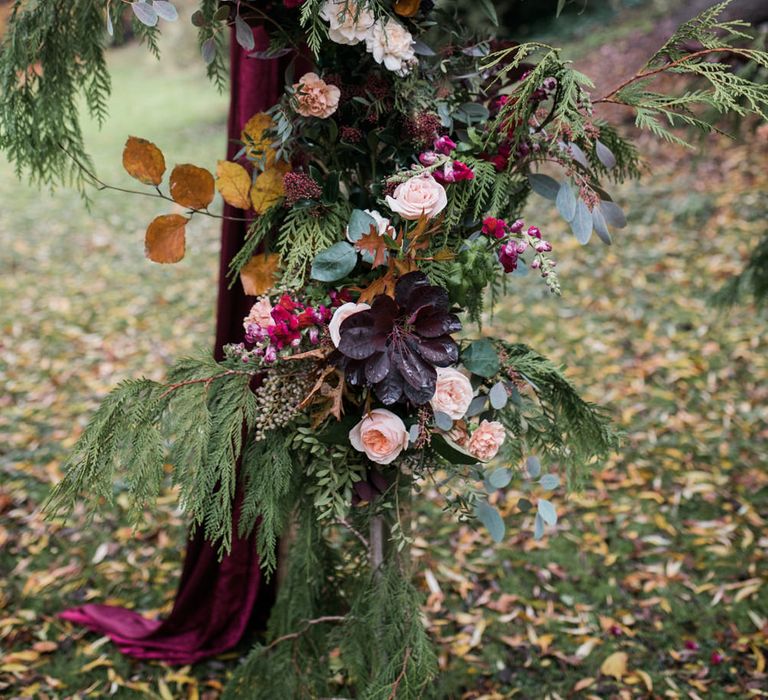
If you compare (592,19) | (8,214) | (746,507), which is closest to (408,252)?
(746,507)

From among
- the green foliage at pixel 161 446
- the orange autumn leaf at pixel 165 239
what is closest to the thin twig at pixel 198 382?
the green foliage at pixel 161 446

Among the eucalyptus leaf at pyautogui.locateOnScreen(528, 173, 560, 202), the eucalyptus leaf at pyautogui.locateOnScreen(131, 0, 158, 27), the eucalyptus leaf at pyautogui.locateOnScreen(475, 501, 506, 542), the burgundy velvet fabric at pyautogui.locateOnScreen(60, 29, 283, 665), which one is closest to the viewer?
the eucalyptus leaf at pyautogui.locateOnScreen(131, 0, 158, 27)

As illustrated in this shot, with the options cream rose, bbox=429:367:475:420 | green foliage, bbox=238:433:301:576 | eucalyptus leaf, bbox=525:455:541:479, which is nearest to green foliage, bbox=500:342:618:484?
eucalyptus leaf, bbox=525:455:541:479

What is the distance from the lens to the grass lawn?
7.40 feet

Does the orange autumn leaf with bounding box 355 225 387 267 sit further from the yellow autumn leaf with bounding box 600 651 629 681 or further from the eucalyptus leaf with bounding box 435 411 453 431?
the yellow autumn leaf with bounding box 600 651 629 681

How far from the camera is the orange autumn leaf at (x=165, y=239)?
131cm

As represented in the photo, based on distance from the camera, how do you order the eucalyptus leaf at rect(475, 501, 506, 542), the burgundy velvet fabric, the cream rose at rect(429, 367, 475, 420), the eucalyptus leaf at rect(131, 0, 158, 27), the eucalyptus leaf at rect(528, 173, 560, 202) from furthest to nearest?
the burgundy velvet fabric < the eucalyptus leaf at rect(475, 501, 506, 542) < the eucalyptus leaf at rect(528, 173, 560, 202) < the cream rose at rect(429, 367, 475, 420) < the eucalyptus leaf at rect(131, 0, 158, 27)

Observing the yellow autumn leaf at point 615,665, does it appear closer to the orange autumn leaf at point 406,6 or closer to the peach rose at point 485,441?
the peach rose at point 485,441

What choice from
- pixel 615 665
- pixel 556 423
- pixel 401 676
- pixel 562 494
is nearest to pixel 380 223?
pixel 556 423

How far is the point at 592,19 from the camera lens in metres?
8.98

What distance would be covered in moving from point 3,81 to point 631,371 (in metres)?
3.27

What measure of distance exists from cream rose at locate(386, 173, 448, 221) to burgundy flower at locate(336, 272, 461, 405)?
0.11 metres

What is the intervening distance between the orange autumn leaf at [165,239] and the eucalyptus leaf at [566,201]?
68 centimetres

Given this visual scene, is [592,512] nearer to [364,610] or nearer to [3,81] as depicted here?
[364,610]
